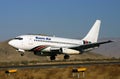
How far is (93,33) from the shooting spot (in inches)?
4087

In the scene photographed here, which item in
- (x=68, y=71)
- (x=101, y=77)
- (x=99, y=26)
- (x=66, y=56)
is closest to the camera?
(x=101, y=77)

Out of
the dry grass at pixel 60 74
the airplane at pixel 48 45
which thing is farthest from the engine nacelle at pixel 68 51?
the dry grass at pixel 60 74

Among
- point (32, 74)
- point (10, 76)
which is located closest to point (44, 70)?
point (32, 74)

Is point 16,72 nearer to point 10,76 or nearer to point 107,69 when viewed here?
point 10,76

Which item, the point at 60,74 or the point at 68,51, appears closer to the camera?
the point at 60,74

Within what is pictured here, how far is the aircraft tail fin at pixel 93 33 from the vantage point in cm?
10190

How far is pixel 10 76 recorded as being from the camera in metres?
41.5

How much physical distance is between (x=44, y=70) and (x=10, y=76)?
4964 millimetres

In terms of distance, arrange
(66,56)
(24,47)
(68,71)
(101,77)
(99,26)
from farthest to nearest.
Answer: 1. (99,26)
2. (66,56)
3. (24,47)
4. (68,71)
5. (101,77)

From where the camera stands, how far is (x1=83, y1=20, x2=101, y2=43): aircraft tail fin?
102 m

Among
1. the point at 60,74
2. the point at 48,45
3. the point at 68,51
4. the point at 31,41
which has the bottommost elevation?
the point at 60,74

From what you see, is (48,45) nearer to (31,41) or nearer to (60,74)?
(31,41)

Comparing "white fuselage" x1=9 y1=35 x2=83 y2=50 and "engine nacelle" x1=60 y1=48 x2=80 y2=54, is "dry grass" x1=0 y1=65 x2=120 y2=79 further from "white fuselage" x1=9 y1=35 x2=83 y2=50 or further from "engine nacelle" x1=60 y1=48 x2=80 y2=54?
"engine nacelle" x1=60 y1=48 x2=80 y2=54

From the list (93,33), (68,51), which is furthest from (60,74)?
(93,33)
